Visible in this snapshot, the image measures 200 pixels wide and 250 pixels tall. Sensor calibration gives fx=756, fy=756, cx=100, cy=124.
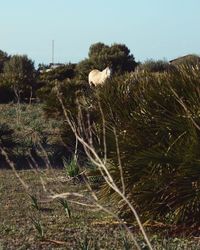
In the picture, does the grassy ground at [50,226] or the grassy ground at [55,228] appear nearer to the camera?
the grassy ground at [55,228]

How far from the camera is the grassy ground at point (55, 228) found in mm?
7703

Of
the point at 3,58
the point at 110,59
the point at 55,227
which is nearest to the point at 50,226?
the point at 55,227

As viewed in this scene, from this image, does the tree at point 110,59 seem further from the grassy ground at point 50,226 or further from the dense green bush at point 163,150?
the dense green bush at point 163,150

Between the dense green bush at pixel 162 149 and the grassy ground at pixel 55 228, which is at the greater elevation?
the dense green bush at pixel 162 149

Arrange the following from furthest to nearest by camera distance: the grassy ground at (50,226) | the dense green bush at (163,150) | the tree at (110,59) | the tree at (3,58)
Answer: the tree at (3,58) → the tree at (110,59) → the dense green bush at (163,150) → the grassy ground at (50,226)

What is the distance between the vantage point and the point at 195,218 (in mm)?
8352

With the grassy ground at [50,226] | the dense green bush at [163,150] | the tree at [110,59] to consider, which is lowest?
the grassy ground at [50,226]

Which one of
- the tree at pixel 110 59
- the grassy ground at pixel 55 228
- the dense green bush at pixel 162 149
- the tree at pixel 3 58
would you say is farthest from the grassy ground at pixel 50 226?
the tree at pixel 3 58

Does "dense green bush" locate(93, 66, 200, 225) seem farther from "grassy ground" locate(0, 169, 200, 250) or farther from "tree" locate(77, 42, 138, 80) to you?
"tree" locate(77, 42, 138, 80)

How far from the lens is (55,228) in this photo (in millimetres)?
8719

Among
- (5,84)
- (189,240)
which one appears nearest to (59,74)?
(5,84)

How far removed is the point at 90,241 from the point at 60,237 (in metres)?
0.60

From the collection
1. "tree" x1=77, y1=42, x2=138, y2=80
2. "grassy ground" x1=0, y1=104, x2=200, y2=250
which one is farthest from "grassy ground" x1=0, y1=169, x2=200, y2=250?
"tree" x1=77, y1=42, x2=138, y2=80

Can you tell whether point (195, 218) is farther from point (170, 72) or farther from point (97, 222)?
point (170, 72)
